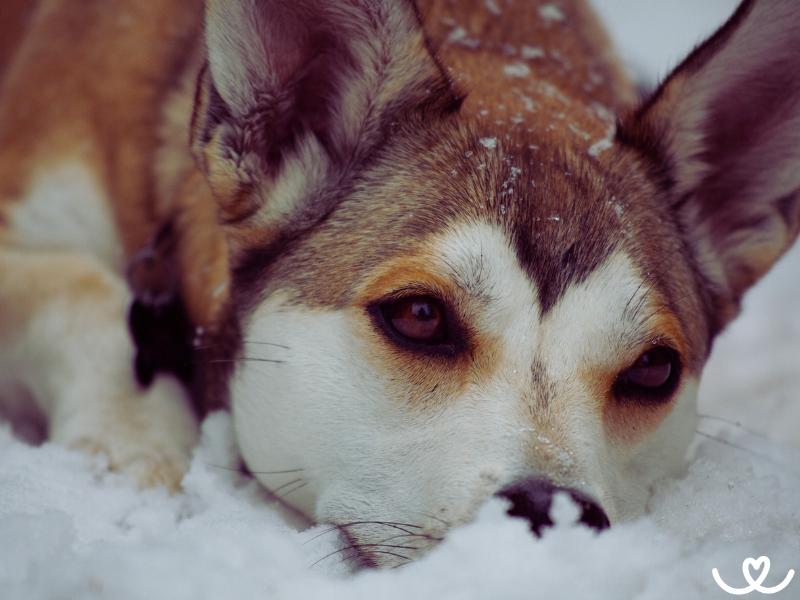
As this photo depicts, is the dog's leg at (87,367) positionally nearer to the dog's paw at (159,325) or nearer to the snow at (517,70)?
the dog's paw at (159,325)

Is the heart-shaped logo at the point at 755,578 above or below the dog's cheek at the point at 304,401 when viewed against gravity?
above

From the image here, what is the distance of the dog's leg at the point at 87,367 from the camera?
237 cm

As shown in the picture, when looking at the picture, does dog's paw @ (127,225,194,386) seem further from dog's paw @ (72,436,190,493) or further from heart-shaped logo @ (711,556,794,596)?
heart-shaped logo @ (711,556,794,596)

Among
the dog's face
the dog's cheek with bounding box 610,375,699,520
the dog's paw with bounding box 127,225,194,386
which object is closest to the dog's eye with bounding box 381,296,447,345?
the dog's face

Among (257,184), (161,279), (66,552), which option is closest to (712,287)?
(257,184)

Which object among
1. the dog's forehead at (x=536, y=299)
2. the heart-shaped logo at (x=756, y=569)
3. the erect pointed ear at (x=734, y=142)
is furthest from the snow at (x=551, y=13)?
the heart-shaped logo at (x=756, y=569)

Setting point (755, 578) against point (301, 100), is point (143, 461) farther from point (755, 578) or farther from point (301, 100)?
point (755, 578)

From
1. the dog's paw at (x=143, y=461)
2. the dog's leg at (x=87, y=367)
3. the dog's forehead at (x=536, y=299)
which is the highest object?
the dog's forehead at (x=536, y=299)

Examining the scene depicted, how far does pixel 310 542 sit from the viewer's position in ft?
6.17

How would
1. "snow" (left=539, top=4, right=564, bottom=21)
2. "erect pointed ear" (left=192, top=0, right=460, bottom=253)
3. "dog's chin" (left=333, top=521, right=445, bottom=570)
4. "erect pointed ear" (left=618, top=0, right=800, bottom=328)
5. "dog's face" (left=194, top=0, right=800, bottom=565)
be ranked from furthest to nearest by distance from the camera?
1. "snow" (left=539, top=4, right=564, bottom=21)
2. "erect pointed ear" (left=618, top=0, right=800, bottom=328)
3. "erect pointed ear" (left=192, top=0, right=460, bottom=253)
4. "dog's face" (left=194, top=0, right=800, bottom=565)
5. "dog's chin" (left=333, top=521, right=445, bottom=570)

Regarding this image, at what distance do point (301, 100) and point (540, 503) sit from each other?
121cm

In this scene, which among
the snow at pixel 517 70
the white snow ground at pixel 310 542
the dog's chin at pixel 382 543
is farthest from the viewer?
the snow at pixel 517 70

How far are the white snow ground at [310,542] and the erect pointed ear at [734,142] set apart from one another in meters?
0.53

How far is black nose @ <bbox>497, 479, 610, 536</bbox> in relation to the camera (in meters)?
1.70
